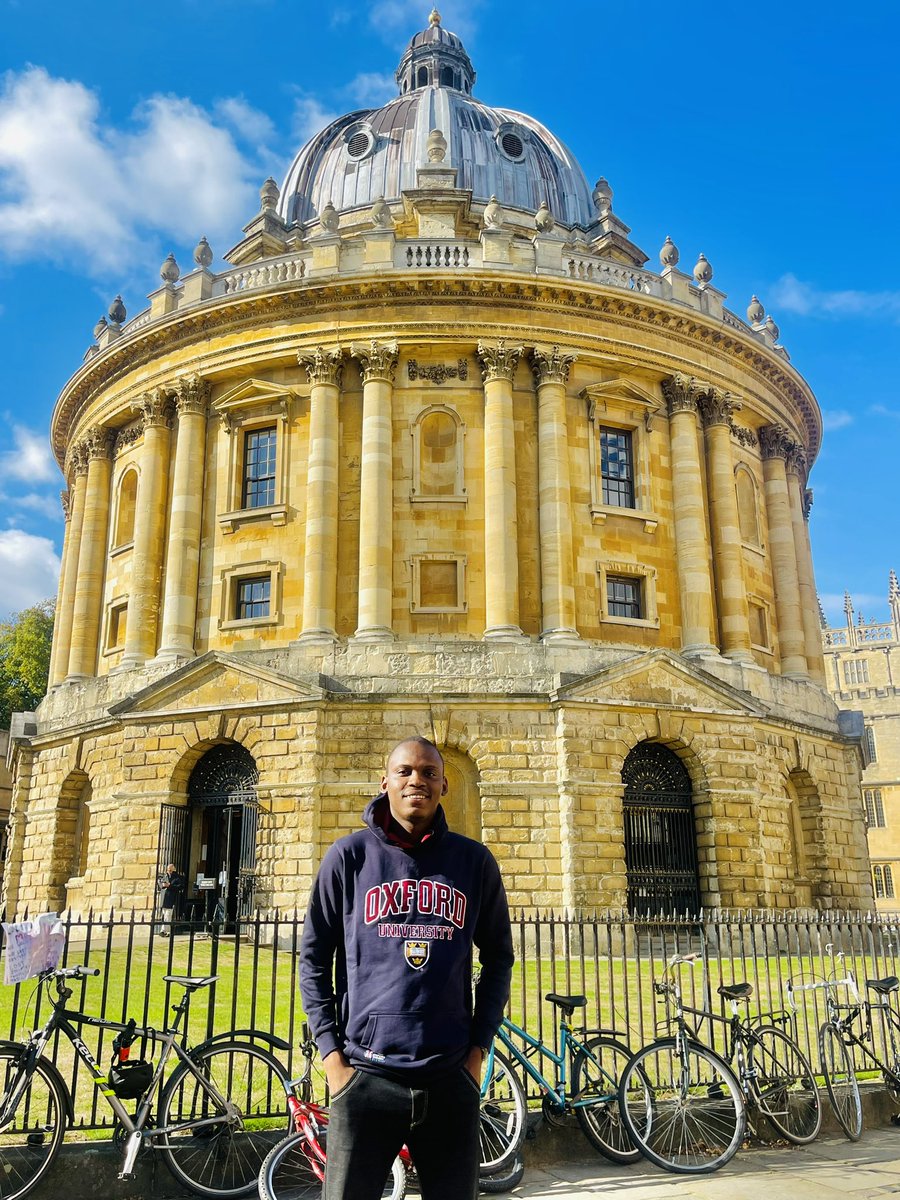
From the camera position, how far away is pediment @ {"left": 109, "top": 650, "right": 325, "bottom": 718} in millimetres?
24484

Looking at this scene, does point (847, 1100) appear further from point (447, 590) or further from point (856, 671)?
point (856, 671)

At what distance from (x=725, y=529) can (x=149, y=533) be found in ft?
53.2

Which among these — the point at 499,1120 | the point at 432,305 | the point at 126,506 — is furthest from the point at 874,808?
the point at 499,1120

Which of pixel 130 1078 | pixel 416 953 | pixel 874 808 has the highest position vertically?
pixel 874 808

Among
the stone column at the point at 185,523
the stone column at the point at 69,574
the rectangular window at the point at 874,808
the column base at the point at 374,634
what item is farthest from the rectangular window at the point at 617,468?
the rectangular window at the point at 874,808

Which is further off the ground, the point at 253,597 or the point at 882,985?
the point at 253,597

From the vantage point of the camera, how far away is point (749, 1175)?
834 cm

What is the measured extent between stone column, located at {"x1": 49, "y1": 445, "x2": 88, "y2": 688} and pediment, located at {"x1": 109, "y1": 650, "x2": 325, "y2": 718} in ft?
23.7

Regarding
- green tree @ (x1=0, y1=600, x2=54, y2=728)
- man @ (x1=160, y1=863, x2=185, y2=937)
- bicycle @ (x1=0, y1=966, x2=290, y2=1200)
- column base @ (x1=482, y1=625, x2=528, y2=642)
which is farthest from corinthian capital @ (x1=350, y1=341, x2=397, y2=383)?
green tree @ (x1=0, y1=600, x2=54, y2=728)

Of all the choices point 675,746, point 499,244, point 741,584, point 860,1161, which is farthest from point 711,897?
point 499,244

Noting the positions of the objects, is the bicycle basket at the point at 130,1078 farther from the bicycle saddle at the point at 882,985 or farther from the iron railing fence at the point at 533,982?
the bicycle saddle at the point at 882,985

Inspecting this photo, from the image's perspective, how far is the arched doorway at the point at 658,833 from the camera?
80.4 ft

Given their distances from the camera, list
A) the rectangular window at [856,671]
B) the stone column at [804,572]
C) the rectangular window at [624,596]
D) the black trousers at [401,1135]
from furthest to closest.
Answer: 1. the rectangular window at [856,671]
2. the stone column at [804,572]
3. the rectangular window at [624,596]
4. the black trousers at [401,1135]

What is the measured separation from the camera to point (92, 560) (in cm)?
3178
